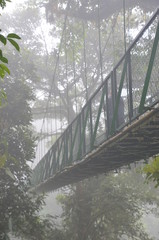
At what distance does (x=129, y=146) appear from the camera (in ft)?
15.3

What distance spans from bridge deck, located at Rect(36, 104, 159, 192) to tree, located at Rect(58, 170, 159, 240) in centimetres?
483

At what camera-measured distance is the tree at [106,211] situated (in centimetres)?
1143

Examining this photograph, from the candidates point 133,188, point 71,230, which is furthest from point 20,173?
point 133,188

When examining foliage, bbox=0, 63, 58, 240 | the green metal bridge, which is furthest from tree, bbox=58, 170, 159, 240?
the green metal bridge

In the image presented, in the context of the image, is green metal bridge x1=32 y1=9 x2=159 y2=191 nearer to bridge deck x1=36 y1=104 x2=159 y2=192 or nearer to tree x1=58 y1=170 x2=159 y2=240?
bridge deck x1=36 y1=104 x2=159 y2=192

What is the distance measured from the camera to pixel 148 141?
4.53 m

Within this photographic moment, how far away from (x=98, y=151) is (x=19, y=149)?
4.52 m

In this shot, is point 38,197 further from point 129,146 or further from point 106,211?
point 129,146

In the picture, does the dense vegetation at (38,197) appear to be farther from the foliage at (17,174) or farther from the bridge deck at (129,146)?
the bridge deck at (129,146)

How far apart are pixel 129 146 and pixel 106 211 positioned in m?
7.15

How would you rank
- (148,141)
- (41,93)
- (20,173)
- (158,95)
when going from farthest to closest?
(41,93) → (20,173) → (148,141) → (158,95)

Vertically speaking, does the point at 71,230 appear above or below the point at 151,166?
below

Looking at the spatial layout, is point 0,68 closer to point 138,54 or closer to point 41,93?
point 138,54

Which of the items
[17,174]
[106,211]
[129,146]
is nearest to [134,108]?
[129,146]
